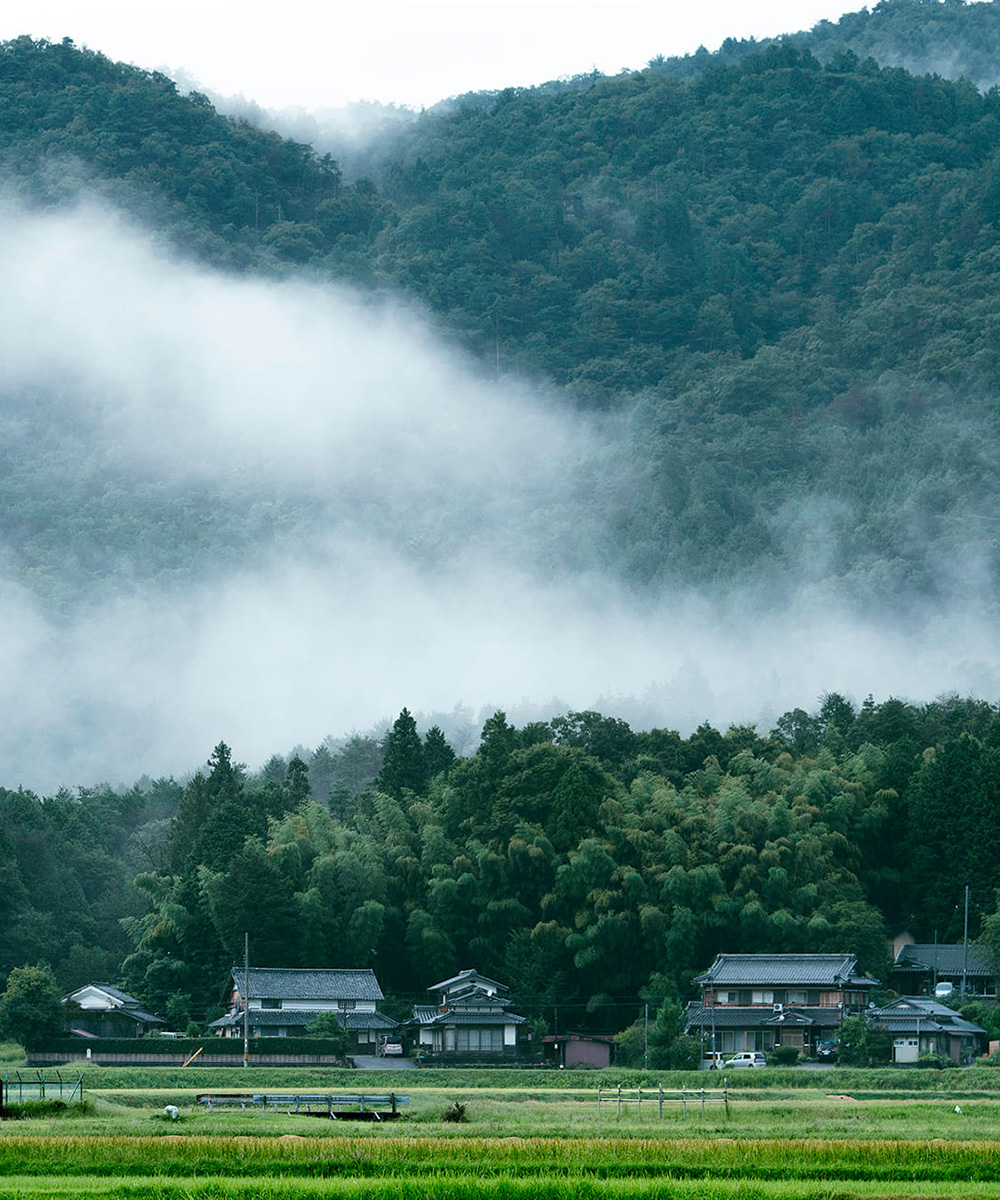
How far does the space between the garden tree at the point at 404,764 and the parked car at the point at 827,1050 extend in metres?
31.3

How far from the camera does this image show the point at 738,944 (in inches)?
3243

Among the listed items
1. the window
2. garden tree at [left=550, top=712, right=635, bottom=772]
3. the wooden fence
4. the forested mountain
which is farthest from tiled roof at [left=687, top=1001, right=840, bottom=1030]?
garden tree at [left=550, top=712, right=635, bottom=772]

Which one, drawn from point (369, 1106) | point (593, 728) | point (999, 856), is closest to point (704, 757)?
→ point (593, 728)

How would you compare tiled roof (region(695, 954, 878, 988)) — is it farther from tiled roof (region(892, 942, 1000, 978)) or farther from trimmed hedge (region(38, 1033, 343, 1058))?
trimmed hedge (region(38, 1033, 343, 1058))

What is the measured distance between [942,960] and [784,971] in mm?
12044

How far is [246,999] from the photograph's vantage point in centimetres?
7644

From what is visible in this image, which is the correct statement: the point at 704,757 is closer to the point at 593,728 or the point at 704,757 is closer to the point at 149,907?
the point at 593,728

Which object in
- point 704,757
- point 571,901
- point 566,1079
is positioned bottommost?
point 566,1079

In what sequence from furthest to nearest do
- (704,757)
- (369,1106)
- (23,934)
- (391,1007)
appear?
(704,757), (23,934), (391,1007), (369,1106)

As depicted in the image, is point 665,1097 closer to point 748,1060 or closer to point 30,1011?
point 748,1060

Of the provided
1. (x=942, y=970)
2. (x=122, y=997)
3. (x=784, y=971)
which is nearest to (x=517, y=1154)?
(x=784, y=971)

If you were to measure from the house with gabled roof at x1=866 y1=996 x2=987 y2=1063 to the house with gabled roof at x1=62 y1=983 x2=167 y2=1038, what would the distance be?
30801 mm

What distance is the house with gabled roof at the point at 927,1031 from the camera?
70875mm

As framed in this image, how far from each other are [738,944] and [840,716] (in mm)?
34601
